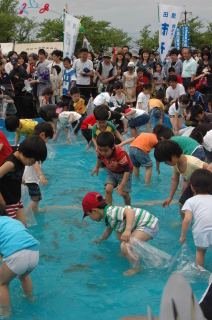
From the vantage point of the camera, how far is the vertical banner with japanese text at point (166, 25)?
43.4 feet

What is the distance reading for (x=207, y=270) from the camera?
4.28 m

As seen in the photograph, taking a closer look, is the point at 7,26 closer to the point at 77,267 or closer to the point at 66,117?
the point at 66,117

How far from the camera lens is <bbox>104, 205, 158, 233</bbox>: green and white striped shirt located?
4234mm

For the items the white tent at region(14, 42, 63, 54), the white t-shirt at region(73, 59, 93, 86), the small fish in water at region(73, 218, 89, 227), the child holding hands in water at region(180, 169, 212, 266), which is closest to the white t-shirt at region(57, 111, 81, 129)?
the white t-shirt at region(73, 59, 93, 86)

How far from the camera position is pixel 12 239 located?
3.36 metres

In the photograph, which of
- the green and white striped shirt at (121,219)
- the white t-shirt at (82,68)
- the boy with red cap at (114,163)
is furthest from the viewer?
the white t-shirt at (82,68)

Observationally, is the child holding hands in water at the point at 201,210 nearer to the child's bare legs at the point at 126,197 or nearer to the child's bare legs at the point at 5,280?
the child's bare legs at the point at 5,280

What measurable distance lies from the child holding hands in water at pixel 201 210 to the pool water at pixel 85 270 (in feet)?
1.56

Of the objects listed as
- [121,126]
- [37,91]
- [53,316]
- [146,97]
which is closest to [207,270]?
[53,316]

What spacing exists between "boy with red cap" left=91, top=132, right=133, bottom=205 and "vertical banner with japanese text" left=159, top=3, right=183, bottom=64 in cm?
820

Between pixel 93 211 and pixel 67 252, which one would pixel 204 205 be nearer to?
pixel 93 211

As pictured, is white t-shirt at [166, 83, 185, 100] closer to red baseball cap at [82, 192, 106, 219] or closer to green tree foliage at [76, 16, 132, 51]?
red baseball cap at [82, 192, 106, 219]

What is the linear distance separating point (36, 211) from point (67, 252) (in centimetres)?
141

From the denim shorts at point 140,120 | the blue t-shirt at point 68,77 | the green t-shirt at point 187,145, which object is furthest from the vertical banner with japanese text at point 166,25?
the green t-shirt at point 187,145
